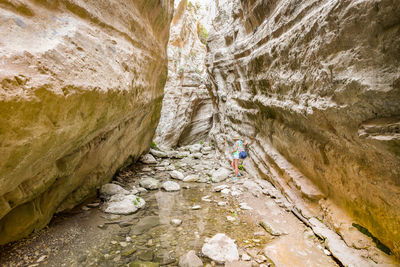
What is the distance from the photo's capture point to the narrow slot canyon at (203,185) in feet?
6.50

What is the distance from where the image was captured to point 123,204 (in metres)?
3.97

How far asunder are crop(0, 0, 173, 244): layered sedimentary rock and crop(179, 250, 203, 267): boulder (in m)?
2.21

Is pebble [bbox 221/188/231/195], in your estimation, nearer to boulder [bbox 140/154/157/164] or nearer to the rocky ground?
the rocky ground

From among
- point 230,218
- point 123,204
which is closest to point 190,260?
point 230,218

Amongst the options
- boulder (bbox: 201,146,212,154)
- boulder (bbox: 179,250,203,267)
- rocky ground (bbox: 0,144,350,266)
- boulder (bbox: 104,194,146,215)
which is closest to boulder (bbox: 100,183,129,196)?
rocky ground (bbox: 0,144,350,266)

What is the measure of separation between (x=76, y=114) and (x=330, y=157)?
3895 millimetres

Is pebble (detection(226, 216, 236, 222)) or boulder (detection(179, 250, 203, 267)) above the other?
boulder (detection(179, 250, 203, 267))

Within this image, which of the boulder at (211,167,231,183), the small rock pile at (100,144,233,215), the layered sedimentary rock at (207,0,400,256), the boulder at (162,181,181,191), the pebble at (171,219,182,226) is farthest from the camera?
the boulder at (211,167,231,183)

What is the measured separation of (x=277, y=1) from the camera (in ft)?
15.1

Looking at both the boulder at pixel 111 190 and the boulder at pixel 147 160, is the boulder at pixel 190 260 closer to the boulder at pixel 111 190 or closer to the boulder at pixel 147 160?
the boulder at pixel 111 190

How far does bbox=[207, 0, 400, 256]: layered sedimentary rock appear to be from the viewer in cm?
213

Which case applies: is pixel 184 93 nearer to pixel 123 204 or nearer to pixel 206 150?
pixel 206 150

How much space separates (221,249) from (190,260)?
0.48m

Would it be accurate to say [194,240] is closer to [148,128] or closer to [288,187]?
[288,187]
